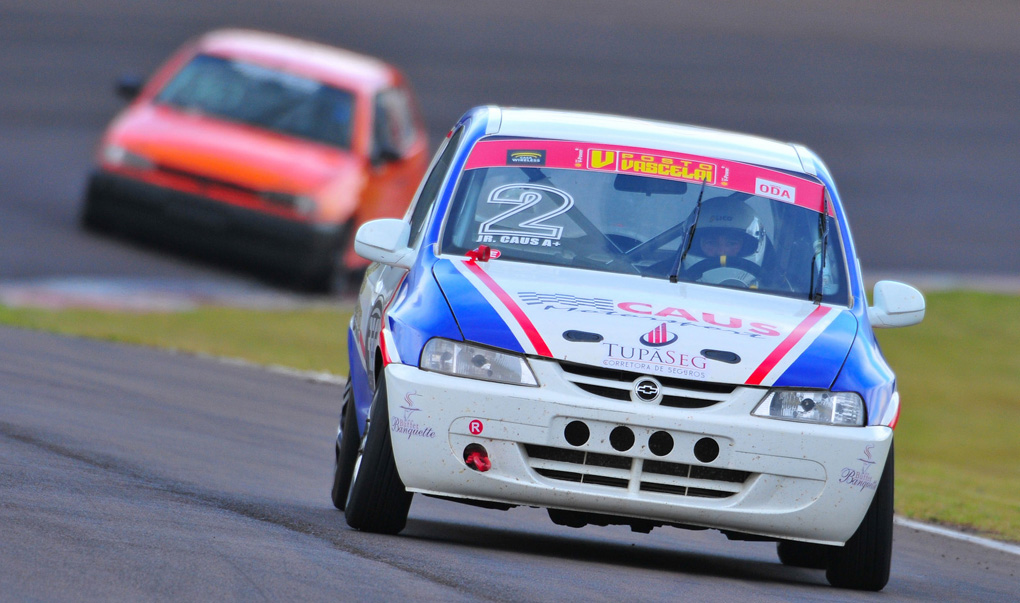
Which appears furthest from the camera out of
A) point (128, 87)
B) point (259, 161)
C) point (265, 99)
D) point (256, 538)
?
point (128, 87)

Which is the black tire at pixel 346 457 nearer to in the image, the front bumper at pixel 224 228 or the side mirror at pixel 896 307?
the side mirror at pixel 896 307

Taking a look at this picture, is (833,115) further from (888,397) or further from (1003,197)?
(888,397)

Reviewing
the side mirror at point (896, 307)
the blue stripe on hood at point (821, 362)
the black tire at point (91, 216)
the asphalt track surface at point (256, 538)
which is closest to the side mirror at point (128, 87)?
the black tire at point (91, 216)

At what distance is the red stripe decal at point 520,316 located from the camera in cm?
687

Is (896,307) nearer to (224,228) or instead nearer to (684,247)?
(684,247)

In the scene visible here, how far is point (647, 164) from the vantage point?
317 inches

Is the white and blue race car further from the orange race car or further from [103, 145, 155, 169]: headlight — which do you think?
[103, 145, 155, 169]: headlight

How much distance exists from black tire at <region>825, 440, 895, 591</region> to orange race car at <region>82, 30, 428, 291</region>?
34.1ft

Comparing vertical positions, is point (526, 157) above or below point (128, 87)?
above

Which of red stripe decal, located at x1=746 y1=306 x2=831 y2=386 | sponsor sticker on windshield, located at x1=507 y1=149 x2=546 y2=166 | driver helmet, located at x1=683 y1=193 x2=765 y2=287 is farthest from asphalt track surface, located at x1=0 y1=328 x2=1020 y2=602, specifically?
sponsor sticker on windshield, located at x1=507 y1=149 x2=546 y2=166

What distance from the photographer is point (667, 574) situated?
7.21 metres

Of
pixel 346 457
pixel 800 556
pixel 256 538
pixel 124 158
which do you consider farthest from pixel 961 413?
pixel 256 538

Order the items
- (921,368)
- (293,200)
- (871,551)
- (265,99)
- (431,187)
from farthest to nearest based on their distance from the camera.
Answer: (265,99)
(921,368)
(293,200)
(431,187)
(871,551)

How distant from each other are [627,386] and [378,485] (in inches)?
37.7
